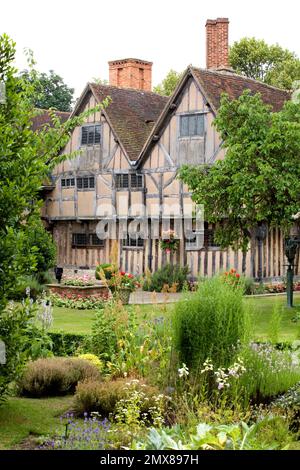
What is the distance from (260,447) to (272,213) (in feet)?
38.7

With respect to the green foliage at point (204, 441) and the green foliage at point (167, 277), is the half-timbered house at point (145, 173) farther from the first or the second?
the green foliage at point (204, 441)

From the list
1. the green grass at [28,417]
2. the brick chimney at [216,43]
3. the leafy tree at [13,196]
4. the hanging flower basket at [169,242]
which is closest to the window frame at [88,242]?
the hanging flower basket at [169,242]

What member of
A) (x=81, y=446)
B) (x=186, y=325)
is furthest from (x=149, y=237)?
(x=81, y=446)

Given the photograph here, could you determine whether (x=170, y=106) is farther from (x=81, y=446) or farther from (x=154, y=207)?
(x=81, y=446)

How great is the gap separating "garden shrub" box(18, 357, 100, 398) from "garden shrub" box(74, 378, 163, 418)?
0.82m

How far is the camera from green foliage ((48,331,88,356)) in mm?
11898

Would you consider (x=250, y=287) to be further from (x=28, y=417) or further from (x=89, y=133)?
(x=28, y=417)

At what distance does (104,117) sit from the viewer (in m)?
28.3

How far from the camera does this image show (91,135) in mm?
28859

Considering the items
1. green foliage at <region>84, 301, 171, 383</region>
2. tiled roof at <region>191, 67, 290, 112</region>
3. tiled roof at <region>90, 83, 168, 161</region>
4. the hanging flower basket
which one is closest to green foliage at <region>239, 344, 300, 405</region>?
green foliage at <region>84, 301, 171, 383</region>

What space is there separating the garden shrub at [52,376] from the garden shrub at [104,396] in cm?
82

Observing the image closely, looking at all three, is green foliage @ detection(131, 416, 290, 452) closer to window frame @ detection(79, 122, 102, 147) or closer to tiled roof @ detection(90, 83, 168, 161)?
tiled roof @ detection(90, 83, 168, 161)

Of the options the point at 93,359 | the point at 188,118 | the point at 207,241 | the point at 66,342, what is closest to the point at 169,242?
the point at 207,241
